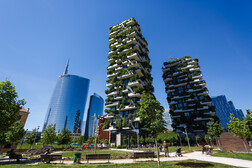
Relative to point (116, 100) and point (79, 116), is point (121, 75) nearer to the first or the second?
point (116, 100)

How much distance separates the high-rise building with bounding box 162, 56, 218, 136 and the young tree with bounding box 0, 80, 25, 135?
5494cm

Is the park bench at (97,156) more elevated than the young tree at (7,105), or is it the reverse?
the young tree at (7,105)

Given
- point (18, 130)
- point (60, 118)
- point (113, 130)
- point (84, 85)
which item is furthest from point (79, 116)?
point (18, 130)

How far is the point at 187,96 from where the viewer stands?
58281 millimetres

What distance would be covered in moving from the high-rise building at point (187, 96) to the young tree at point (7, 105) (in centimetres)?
5494

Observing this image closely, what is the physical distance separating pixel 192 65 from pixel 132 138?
48.2m

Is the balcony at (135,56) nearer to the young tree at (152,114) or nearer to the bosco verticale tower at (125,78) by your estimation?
the bosco verticale tower at (125,78)

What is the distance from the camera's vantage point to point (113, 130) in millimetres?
48219

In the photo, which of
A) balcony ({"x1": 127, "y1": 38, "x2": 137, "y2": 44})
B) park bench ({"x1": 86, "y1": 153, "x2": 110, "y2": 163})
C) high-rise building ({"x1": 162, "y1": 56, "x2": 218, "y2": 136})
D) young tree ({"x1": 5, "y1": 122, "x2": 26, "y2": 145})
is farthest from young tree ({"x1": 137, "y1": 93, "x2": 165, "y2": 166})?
balcony ({"x1": 127, "y1": 38, "x2": 137, "y2": 44})

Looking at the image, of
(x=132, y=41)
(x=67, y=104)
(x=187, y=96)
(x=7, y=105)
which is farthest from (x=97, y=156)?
(x=67, y=104)

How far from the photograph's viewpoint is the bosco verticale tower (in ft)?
153

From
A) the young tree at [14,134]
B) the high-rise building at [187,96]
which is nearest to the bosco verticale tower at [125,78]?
the high-rise building at [187,96]

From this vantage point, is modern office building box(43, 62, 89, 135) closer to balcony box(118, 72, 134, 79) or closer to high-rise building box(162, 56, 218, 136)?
balcony box(118, 72, 134, 79)

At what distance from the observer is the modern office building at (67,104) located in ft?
500
